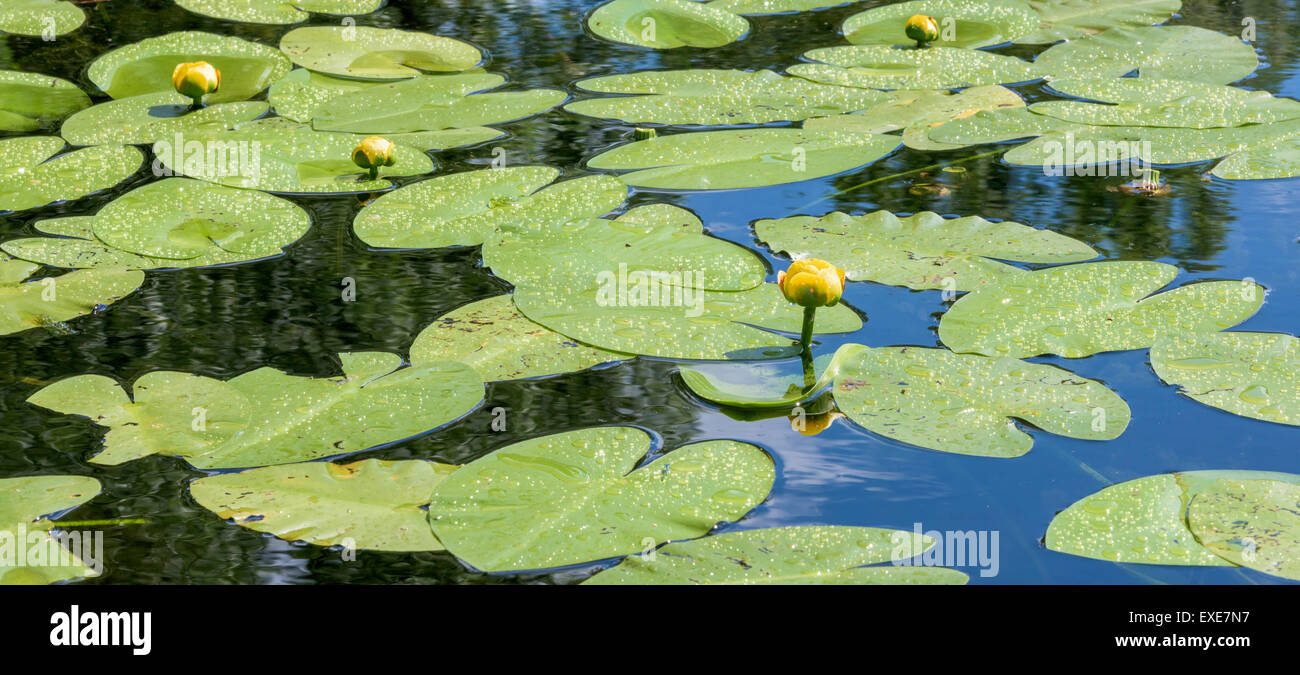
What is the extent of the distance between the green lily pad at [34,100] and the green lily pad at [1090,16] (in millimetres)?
2453

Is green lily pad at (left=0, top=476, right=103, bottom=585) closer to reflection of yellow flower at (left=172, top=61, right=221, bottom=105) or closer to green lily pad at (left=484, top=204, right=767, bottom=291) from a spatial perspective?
green lily pad at (left=484, top=204, right=767, bottom=291)

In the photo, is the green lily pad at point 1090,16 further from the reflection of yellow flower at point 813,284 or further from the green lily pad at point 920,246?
the reflection of yellow flower at point 813,284

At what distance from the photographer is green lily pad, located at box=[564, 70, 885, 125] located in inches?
98.0

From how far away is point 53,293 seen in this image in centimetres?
182

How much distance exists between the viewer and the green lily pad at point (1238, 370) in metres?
1.46

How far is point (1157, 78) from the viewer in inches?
102

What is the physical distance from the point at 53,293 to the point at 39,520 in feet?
2.15

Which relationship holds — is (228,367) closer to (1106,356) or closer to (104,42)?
(1106,356)

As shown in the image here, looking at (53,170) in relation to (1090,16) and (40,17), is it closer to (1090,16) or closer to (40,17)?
(40,17)

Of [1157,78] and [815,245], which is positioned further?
[1157,78]

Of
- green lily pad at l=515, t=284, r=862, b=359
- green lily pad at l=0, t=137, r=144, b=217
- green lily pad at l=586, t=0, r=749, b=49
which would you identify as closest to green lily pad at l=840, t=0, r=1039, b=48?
green lily pad at l=586, t=0, r=749, b=49
